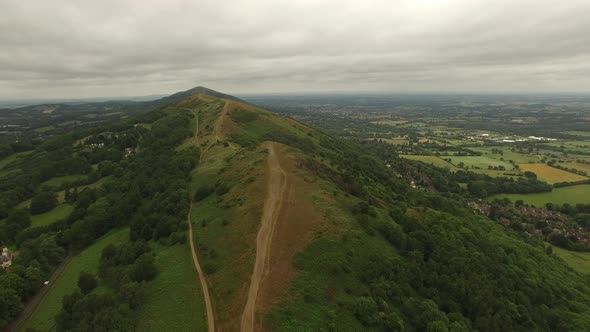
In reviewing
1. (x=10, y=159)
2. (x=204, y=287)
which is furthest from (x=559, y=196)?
(x=10, y=159)

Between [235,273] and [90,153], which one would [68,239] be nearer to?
[235,273]

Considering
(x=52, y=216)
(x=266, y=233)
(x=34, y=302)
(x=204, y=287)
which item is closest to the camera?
(x=204, y=287)

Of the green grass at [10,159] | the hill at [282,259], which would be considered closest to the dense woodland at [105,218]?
the hill at [282,259]

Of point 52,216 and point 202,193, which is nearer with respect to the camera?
point 202,193

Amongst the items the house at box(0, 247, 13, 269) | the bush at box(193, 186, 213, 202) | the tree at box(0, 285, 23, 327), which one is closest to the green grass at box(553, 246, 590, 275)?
the bush at box(193, 186, 213, 202)

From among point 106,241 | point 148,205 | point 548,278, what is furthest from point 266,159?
point 548,278

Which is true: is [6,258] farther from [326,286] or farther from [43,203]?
[326,286]

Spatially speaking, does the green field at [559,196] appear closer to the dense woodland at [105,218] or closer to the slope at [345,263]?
the slope at [345,263]
